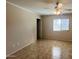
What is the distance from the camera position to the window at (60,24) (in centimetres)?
1076

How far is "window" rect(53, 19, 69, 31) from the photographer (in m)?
10.8

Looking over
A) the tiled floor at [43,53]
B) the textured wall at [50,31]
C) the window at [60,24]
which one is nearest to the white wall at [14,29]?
the tiled floor at [43,53]

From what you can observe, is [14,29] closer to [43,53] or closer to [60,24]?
[43,53]

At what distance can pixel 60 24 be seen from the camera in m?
11.0

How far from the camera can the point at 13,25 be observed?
18.8 ft

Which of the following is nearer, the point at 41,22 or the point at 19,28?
the point at 19,28

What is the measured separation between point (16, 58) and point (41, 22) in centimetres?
710

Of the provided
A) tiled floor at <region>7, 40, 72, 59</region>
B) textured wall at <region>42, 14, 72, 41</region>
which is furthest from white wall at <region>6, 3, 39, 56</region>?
textured wall at <region>42, 14, 72, 41</region>

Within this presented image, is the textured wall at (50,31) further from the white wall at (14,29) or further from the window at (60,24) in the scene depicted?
the white wall at (14,29)

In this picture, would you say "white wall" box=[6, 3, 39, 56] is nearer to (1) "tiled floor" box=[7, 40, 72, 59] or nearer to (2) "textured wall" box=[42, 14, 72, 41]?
(1) "tiled floor" box=[7, 40, 72, 59]

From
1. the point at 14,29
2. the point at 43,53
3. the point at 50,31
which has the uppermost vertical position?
the point at 14,29

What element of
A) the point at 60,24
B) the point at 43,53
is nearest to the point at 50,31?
the point at 60,24
